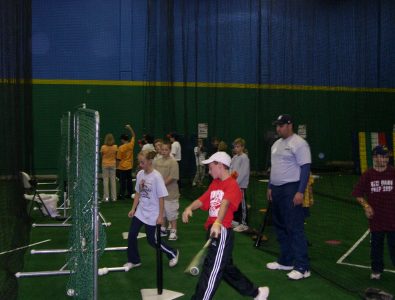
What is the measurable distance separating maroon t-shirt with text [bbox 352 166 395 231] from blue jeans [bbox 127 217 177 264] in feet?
8.49

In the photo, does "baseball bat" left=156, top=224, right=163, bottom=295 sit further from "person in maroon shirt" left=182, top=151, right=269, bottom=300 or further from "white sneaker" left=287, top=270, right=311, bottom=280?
"white sneaker" left=287, top=270, right=311, bottom=280

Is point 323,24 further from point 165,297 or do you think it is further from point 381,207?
point 165,297

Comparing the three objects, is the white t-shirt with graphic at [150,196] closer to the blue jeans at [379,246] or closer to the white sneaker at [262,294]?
the white sneaker at [262,294]

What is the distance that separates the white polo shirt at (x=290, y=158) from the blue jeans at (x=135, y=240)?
5.47 ft

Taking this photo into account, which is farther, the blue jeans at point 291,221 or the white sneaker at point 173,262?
the white sneaker at point 173,262

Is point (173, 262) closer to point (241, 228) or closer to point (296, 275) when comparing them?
point (296, 275)

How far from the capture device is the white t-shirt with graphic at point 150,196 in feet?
20.6

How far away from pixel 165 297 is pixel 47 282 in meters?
1.61

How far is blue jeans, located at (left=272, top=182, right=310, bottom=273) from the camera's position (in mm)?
6191

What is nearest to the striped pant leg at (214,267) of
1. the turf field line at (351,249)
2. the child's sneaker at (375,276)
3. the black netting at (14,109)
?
the child's sneaker at (375,276)

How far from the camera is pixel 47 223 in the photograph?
9820mm

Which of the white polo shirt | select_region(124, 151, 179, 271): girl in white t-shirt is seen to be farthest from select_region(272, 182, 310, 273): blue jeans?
select_region(124, 151, 179, 271): girl in white t-shirt

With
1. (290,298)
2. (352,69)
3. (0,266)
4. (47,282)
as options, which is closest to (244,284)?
(290,298)

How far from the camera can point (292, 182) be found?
6.21 m
